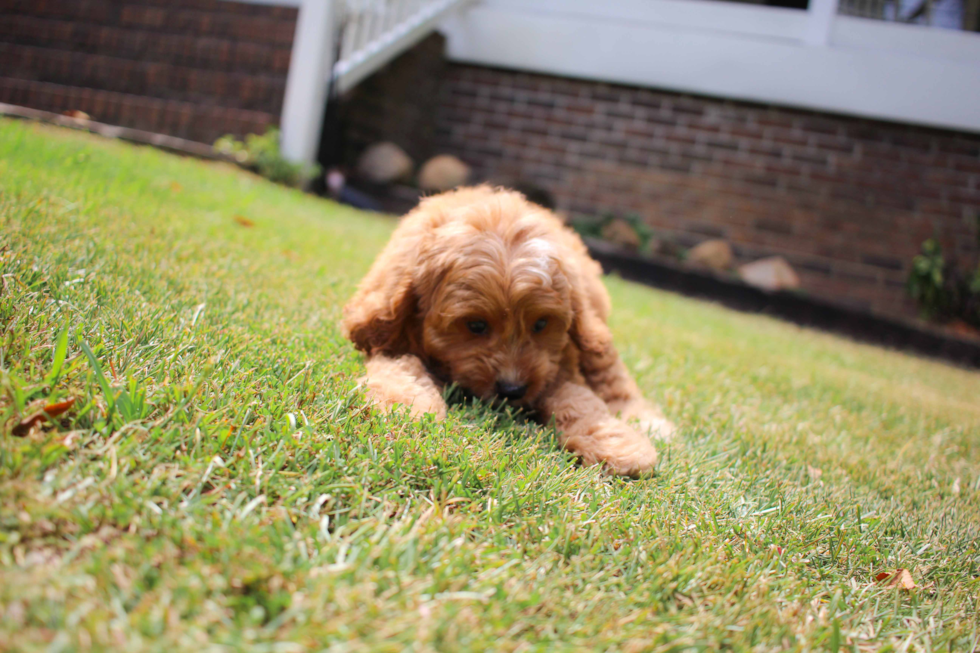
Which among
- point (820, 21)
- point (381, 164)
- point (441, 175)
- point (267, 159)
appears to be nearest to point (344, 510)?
point (267, 159)

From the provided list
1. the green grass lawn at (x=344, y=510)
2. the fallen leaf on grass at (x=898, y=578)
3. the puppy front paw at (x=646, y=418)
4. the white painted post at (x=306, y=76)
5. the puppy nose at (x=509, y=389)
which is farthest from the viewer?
the white painted post at (x=306, y=76)

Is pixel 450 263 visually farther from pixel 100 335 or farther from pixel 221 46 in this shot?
pixel 221 46

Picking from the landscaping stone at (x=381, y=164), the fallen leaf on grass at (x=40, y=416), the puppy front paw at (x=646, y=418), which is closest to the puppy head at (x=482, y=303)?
the puppy front paw at (x=646, y=418)

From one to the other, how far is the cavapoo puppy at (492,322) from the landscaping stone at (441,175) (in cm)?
705

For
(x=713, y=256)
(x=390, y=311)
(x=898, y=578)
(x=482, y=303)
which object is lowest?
(x=898, y=578)

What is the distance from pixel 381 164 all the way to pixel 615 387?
7.23 meters

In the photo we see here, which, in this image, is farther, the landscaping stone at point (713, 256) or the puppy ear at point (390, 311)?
the landscaping stone at point (713, 256)

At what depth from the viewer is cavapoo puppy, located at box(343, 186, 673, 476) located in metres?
2.40

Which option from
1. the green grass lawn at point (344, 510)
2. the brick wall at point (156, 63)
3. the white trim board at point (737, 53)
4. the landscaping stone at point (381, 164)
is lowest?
the green grass lawn at point (344, 510)

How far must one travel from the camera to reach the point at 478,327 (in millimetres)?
2484

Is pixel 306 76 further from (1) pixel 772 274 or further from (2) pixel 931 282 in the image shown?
(2) pixel 931 282

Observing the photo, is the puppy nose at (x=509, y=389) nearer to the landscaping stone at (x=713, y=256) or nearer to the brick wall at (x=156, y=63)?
the brick wall at (x=156, y=63)

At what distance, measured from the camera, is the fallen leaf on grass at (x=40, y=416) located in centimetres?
133

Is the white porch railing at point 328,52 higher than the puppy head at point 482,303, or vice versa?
the white porch railing at point 328,52
